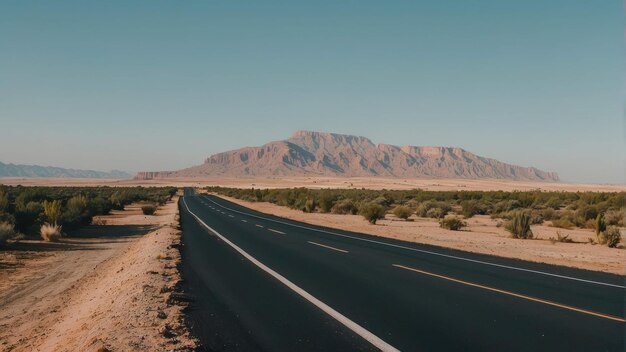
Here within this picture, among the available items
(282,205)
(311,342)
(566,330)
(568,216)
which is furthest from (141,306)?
(282,205)

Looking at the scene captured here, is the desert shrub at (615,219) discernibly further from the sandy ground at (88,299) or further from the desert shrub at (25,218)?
the desert shrub at (25,218)

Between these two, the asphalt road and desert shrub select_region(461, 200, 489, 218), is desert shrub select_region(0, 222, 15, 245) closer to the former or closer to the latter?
the asphalt road

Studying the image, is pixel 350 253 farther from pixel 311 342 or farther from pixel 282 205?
pixel 282 205

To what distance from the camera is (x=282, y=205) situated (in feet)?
215

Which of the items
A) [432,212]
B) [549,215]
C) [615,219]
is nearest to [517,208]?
[549,215]

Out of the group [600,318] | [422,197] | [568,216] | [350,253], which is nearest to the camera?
[600,318]

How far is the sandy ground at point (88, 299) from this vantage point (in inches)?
278

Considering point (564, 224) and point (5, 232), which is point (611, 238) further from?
point (5, 232)

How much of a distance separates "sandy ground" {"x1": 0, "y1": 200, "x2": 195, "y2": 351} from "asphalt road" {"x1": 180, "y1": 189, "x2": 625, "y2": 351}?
571 millimetres

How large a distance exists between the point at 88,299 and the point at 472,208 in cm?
3827

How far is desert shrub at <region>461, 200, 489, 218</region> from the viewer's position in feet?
140

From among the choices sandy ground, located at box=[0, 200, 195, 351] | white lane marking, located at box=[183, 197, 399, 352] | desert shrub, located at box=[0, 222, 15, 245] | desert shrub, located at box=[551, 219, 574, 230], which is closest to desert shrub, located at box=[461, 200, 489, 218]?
desert shrub, located at box=[551, 219, 574, 230]

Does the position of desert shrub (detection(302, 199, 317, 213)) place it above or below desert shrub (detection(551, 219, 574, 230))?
above

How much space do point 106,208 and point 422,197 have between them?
39187 mm
